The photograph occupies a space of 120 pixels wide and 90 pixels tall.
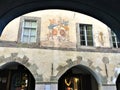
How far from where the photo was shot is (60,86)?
10117 mm

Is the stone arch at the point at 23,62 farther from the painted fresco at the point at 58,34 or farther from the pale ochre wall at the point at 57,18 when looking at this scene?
the painted fresco at the point at 58,34

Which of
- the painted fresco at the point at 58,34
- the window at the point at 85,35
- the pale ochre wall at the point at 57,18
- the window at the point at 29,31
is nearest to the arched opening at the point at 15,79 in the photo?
the window at the point at 29,31

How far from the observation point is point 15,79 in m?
9.62

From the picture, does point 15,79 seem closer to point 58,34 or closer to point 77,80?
point 58,34

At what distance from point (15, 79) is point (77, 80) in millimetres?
3788

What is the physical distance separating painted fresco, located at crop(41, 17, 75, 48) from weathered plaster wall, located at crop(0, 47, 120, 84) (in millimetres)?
416

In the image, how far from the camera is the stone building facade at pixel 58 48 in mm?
8508

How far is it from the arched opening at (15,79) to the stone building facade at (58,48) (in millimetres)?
1113

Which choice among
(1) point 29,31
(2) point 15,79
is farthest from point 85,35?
(2) point 15,79

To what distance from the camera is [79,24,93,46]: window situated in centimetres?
977

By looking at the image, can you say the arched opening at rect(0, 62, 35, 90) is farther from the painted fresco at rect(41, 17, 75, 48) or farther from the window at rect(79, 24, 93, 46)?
the window at rect(79, 24, 93, 46)

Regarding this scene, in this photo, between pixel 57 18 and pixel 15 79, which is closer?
pixel 15 79

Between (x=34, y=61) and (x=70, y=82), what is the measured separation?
3.01 m

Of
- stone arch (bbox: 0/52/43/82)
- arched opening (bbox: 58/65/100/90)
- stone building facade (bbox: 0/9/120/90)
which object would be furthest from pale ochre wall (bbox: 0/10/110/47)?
arched opening (bbox: 58/65/100/90)
